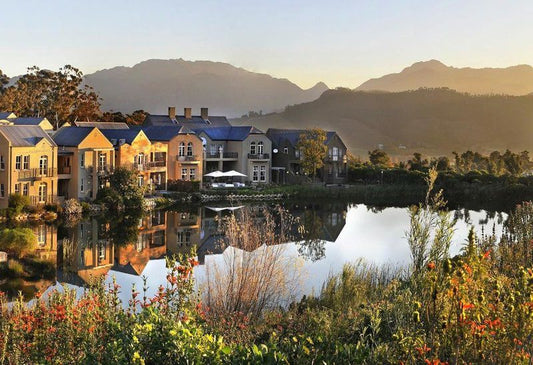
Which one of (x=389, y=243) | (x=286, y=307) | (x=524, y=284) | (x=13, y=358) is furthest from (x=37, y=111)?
(x=524, y=284)

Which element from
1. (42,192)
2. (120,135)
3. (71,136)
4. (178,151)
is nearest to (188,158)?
(178,151)

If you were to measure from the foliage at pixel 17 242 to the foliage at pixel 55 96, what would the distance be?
124 ft

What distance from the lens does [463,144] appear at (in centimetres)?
10362

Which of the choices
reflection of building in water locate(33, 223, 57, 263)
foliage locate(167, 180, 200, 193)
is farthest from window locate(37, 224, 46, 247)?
foliage locate(167, 180, 200, 193)

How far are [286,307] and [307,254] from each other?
8.61 meters

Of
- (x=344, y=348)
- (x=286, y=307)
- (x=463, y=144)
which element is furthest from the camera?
(x=463, y=144)

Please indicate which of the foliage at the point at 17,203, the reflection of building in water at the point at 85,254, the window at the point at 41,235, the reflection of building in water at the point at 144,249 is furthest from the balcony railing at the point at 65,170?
the reflection of building in water at the point at 85,254

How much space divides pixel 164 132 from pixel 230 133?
7735 millimetres

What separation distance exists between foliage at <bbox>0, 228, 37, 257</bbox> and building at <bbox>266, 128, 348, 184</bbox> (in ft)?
110

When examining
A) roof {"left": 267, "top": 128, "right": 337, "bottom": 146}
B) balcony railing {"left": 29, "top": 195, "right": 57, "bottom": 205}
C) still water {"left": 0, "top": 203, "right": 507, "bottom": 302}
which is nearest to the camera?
still water {"left": 0, "top": 203, "right": 507, "bottom": 302}

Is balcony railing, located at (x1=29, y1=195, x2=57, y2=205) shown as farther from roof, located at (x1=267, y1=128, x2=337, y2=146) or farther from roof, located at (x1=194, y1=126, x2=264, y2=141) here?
roof, located at (x1=267, y1=128, x2=337, y2=146)

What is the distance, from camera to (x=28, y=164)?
120 feet

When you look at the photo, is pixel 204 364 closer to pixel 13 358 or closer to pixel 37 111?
pixel 13 358

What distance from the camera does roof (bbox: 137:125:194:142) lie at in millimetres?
49625
